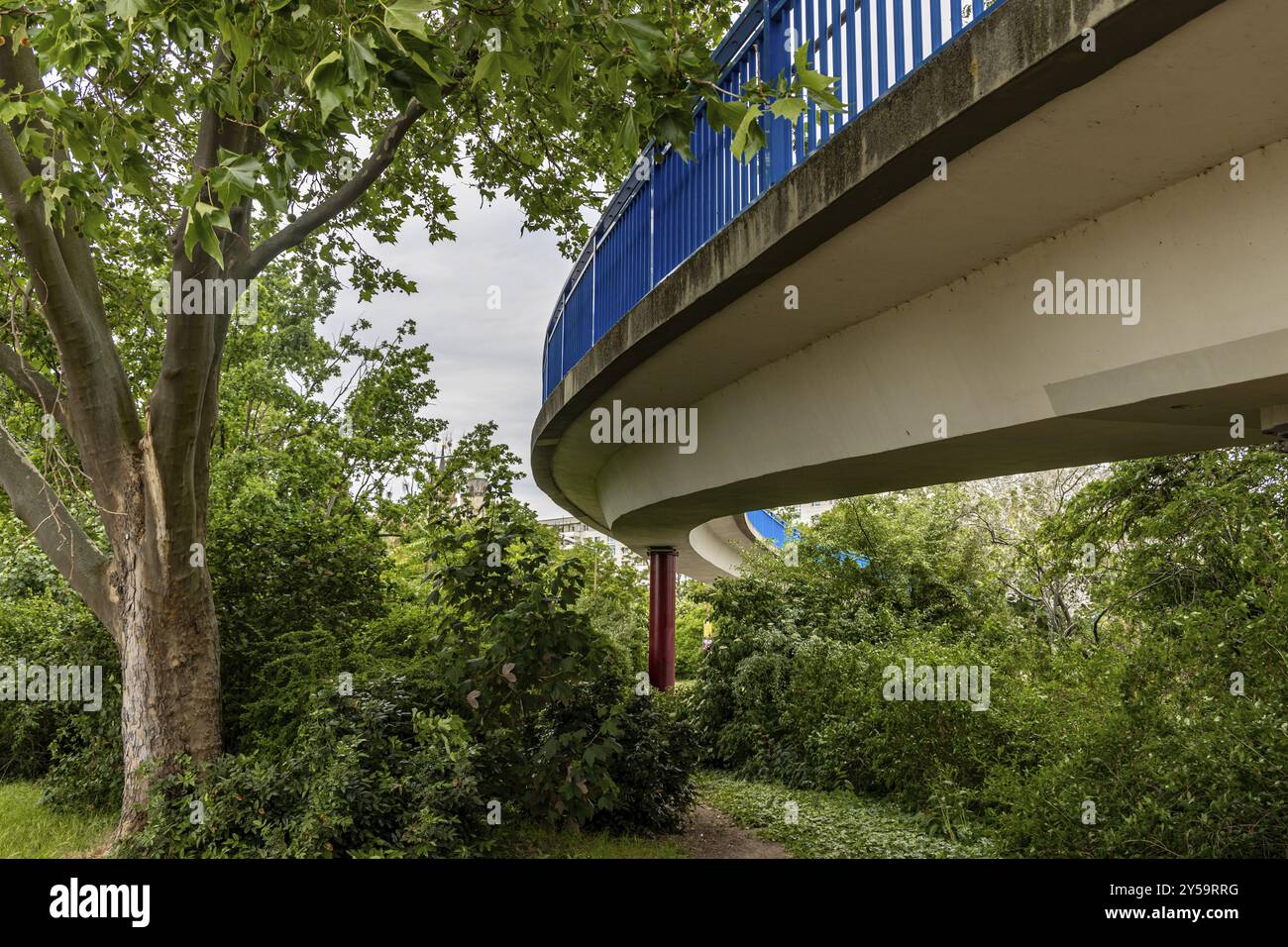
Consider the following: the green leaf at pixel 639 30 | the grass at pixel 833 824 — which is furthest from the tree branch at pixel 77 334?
the grass at pixel 833 824

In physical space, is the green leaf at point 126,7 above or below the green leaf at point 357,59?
above

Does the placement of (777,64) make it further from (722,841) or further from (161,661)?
(722,841)

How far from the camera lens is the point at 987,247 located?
12.9ft

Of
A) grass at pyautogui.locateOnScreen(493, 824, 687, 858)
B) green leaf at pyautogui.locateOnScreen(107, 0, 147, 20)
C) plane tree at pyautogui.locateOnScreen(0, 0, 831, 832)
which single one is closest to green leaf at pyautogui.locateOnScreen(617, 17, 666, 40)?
plane tree at pyautogui.locateOnScreen(0, 0, 831, 832)

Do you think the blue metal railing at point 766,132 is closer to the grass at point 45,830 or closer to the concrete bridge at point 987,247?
the concrete bridge at point 987,247

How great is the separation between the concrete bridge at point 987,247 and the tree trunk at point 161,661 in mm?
3561

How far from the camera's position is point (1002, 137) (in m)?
3.14

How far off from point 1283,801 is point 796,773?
221 inches

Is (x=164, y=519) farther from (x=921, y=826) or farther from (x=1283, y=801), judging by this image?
(x=1283, y=801)

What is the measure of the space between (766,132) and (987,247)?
162 cm

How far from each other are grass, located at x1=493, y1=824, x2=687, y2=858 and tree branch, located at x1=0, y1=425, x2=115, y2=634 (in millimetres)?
3489

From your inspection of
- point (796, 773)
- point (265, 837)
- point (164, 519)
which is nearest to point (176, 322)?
point (164, 519)

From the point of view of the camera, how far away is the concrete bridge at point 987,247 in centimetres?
282
